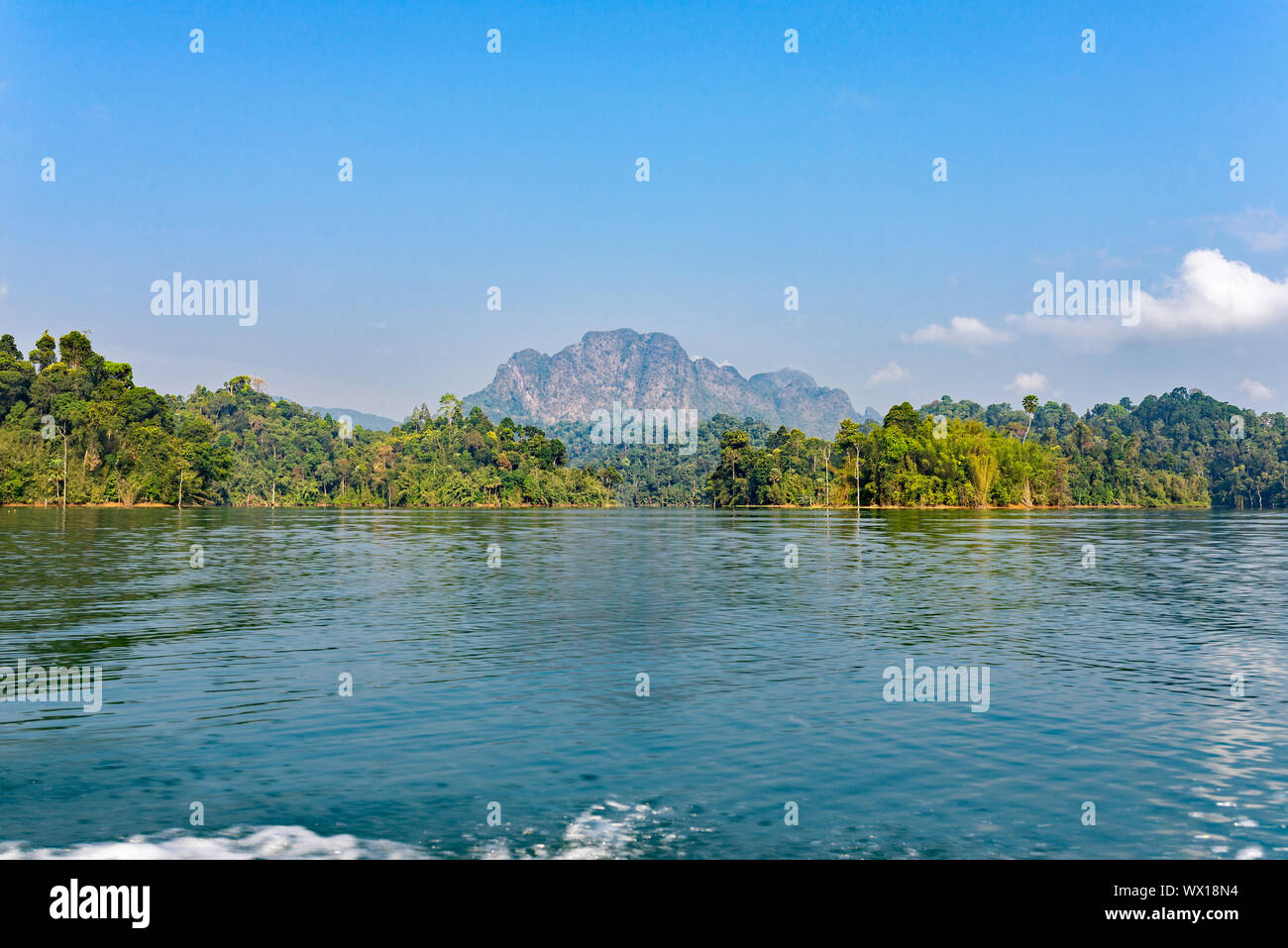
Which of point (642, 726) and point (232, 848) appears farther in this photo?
point (642, 726)

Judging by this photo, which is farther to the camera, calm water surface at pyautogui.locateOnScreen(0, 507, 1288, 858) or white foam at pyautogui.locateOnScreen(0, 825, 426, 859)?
calm water surface at pyautogui.locateOnScreen(0, 507, 1288, 858)

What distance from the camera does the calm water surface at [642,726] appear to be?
36.6 feet

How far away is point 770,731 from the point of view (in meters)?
15.9

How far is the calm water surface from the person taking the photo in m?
11.1

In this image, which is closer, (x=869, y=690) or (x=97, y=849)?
(x=97, y=849)

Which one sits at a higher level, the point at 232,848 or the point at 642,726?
the point at 232,848

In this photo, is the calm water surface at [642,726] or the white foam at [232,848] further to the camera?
the calm water surface at [642,726]

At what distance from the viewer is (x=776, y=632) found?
28000 mm

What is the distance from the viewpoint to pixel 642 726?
16.3 m
